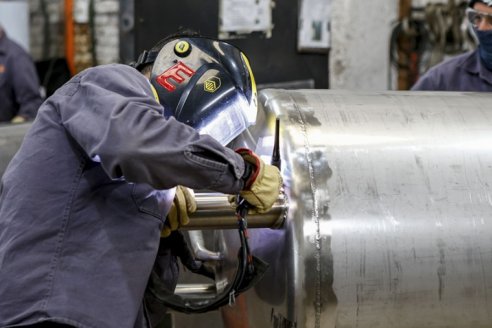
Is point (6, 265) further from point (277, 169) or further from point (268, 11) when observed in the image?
point (268, 11)

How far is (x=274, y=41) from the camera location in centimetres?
475

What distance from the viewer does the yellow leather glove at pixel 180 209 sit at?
1.59 m

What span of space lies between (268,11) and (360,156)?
3150mm

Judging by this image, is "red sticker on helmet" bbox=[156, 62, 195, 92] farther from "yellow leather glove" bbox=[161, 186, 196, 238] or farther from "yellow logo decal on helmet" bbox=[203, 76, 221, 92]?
"yellow leather glove" bbox=[161, 186, 196, 238]

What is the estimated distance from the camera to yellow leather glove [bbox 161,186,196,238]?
1.59 meters

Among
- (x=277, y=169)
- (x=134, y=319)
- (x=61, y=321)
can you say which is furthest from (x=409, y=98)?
(x=61, y=321)

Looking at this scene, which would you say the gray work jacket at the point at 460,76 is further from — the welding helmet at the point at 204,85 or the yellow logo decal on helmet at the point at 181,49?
the yellow logo decal on helmet at the point at 181,49

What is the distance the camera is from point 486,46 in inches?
105

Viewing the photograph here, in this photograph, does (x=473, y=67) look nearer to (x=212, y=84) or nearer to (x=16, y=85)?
(x=212, y=84)

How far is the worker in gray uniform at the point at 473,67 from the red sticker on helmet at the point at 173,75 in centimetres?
139

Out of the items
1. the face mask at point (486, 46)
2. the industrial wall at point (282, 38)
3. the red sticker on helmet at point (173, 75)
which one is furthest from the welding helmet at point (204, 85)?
the industrial wall at point (282, 38)

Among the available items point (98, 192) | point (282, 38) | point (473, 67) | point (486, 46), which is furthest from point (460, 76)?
point (282, 38)

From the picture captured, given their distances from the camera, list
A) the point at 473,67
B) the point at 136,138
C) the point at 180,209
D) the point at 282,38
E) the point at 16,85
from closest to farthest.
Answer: the point at 136,138 → the point at 180,209 → the point at 473,67 → the point at 16,85 → the point at 282,38

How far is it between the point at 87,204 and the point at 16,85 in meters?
3.09
